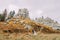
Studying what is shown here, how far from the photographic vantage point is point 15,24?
18.0 metres

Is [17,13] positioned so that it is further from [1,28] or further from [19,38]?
[19,38]

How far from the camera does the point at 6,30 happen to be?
52.9ft

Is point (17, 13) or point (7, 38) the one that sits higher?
point (17, 13)

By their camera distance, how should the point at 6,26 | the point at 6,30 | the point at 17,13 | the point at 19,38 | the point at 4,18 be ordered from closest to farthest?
the point at 19,38 < the point at 6,30 < the point at 6,26 < the point at 4,18 < the point at 17,13

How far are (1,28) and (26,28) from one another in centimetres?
262

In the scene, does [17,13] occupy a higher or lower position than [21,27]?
higher

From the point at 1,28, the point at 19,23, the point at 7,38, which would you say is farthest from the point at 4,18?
the point at 7,38

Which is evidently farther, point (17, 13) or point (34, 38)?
point (17, 13)

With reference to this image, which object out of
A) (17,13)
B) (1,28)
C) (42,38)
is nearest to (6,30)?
(1,28)

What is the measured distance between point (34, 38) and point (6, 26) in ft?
16.4

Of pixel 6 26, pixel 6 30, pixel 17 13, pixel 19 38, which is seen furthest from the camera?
pixel 17 13

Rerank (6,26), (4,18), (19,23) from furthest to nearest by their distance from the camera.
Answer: (4,18) → (19,23) → (6,26)

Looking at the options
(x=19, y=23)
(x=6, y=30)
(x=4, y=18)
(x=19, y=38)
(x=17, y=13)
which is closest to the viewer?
(x=19, y=38)

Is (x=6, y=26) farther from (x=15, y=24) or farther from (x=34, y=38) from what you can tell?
(x=34, y=38)
